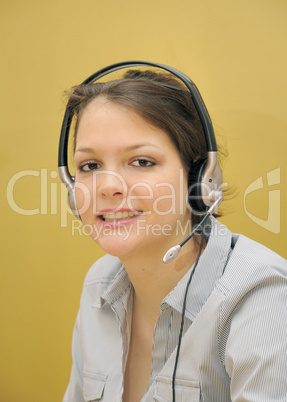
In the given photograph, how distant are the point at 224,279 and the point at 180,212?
0.64 feet

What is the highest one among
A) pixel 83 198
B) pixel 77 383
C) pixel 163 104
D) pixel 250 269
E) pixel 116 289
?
pixel 163 104

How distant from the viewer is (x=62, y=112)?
1807 mm

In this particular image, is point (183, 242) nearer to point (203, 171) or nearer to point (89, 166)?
point (203, 171)

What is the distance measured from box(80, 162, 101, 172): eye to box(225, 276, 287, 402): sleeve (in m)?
0.44

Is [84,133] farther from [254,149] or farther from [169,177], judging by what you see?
[254,149]

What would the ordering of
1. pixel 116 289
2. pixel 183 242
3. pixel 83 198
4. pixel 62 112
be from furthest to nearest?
pixel 62 112 → pixel 116 289 → pixel 83 198 → pixel 183 242

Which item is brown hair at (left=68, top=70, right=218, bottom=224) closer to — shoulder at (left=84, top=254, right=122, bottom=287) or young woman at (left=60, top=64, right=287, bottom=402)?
young woman at (left=60, top=64, right=287, bottom=402)

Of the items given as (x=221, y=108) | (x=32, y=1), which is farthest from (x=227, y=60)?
(x=32, y=1)

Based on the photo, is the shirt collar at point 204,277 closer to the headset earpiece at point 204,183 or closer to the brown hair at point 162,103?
the headset earpiece at point 204,183

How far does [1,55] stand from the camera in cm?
185

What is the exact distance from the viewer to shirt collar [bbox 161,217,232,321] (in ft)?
3.22

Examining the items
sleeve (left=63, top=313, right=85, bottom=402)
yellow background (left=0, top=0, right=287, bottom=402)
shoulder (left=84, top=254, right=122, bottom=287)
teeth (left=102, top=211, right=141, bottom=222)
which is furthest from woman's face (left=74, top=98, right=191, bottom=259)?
yellow background (left=0, top=0, right=287, bottom=402)

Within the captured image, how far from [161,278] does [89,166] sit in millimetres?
305

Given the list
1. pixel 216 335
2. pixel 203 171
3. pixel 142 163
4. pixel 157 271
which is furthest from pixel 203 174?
pixel 216 335
